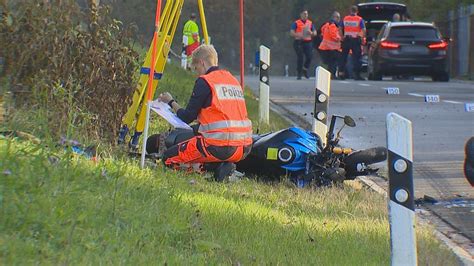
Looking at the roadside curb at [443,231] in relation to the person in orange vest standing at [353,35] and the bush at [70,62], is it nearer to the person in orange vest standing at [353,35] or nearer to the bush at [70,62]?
the bush at [70,62]

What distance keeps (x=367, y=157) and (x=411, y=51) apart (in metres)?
20.0

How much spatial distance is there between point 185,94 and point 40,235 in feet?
34.7

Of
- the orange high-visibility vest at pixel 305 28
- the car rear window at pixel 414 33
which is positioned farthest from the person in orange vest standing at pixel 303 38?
the car rear window at pixel 414 33

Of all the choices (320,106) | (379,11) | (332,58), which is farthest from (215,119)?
(379,11)

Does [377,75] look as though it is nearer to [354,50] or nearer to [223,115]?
[354,50]

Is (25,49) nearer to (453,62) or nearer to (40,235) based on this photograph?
(40,235)

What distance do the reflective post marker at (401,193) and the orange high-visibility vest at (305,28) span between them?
78.9ft

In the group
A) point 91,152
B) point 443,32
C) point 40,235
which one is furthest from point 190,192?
point 443,32

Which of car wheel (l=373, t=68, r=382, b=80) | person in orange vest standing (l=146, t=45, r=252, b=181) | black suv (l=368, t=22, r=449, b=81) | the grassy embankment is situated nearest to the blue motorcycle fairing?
person in orange vest standing (l=146, t=45, r=252, b=181)

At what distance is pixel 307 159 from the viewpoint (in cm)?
934

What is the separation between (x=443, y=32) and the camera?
142 feet

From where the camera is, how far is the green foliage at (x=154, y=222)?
534 cm

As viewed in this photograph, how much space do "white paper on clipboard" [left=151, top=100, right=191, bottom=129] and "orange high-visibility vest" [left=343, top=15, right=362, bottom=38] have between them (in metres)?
22.1

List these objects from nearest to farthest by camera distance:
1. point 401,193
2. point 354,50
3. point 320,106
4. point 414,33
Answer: point 401,193, point 320,106, point 414,33, point 354,50
